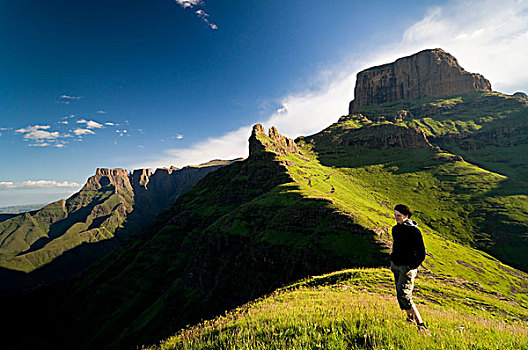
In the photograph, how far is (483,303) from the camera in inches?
693

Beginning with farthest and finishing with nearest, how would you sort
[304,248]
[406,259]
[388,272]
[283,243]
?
1. [283,243]
2. [304,248]
3. [388,272]
4. [406,259]

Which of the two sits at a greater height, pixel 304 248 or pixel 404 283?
pixel 404 283

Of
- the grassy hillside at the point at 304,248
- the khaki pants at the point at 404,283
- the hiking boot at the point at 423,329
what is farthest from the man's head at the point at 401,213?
the grassy hillside at the point at 304,248

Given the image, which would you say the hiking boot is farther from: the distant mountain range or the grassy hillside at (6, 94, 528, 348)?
the distant mountain range

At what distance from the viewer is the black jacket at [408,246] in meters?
6.78

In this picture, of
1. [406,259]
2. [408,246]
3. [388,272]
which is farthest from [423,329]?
[388,272]

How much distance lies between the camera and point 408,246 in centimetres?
688

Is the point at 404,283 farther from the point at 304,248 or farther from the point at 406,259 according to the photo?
the point at 304,248

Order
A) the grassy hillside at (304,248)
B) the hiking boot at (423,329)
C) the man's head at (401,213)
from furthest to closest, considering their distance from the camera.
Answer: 1. the grassy hillside at (304,248)
2. the man's head at (401,213)
3. the hiking boot at (423,329)

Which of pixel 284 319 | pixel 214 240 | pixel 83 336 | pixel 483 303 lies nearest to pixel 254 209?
pixel 214 240

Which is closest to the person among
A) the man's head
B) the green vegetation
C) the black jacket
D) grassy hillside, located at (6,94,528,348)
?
the black jacket

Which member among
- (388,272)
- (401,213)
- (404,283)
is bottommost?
(388,272)

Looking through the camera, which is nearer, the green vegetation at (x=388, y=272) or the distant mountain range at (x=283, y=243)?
the green vegetation at (x=388, y=272)

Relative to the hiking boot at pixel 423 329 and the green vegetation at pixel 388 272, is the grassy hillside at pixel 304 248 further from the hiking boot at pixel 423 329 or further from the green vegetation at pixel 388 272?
the hiking boot at pixel 423 329
